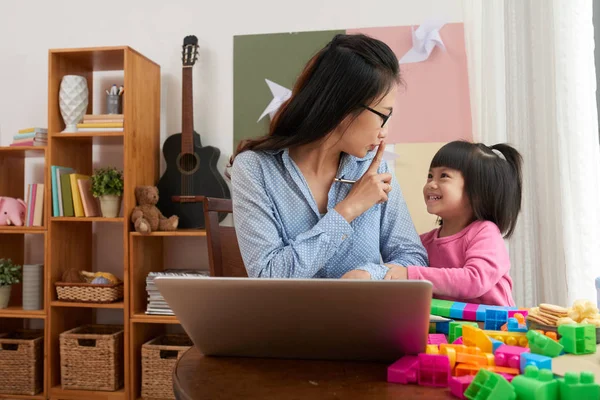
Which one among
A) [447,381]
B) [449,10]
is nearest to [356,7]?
[449,10]

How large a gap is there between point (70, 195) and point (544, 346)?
8.40ft

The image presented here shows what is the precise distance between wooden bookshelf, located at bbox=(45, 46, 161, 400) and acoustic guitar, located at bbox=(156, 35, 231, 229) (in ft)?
0.40

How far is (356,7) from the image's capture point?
2887 mm

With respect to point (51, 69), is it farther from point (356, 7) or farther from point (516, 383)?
point (516, 383)

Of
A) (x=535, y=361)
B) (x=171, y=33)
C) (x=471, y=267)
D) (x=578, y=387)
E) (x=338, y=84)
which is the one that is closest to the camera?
(x=578, y=387)

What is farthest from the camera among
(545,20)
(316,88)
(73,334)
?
(73,334)

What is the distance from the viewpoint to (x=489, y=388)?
54 centimetres

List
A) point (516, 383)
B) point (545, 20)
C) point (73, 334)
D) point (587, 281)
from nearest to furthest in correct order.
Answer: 1. point (516, 383)
2. point (587, 281)
3. point (545, 20)
4. point (73, 334)

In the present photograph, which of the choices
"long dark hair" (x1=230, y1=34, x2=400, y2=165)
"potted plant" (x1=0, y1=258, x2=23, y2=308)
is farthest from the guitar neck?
"long dark hair" (x1=230, y1=34, x2=400, y2=165)

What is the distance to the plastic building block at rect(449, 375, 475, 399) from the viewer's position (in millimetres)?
578

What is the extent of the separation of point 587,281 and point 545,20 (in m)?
0.88

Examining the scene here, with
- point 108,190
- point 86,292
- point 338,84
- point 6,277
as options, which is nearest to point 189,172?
point 108,190

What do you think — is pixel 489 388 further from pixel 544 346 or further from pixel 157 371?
pixel 157 371

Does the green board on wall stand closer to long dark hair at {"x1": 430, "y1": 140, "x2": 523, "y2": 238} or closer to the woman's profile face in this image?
long dark hair at {"x1": 430, "y1": 140, "x2": 523, "y2": 238}
